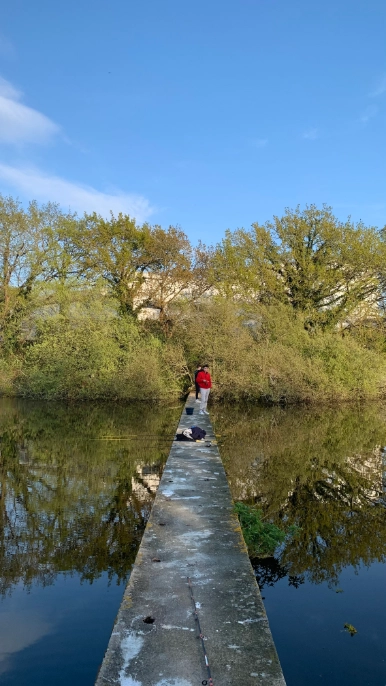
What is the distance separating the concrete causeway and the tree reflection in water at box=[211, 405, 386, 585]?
1001mm

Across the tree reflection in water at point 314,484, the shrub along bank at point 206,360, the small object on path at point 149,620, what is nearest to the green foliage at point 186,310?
the shrub along bank at point 206,360

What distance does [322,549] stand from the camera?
6.60 meters

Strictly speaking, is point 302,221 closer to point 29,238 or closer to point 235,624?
point 29,238

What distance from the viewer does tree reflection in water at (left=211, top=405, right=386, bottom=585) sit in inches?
253

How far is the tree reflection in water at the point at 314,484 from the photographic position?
6430 millimetres

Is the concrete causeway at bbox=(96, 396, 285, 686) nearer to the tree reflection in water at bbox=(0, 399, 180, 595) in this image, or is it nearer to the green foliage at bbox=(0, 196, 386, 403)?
the tree reflection in water at bbox=(0, 399, 180, 595)

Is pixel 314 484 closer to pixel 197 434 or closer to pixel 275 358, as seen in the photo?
pixel 197 434

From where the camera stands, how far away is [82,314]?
25.4 m

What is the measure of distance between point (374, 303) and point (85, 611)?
27.1 m

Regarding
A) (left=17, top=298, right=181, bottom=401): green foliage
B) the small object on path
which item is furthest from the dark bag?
(left=17, top=298, right=181, bottom=401): green foliage

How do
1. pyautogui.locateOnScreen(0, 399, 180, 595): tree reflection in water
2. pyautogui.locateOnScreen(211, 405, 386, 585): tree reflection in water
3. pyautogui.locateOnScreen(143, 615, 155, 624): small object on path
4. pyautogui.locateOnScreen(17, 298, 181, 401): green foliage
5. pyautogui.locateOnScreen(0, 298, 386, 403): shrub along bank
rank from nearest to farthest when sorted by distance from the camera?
pyautogui.locateOnScreen(143, 615, 155, 624): small object on path, pyautogui.locateOnScreen(0, 399, 180, 595): tree reflection in water, pyautogui.locateOnScreen(211, 405, 386, 585): tree reflection in water, pyautogui.locateOnScreen(0, 298, 386, 403): shrub along bank, pyautogui.locateOnScreen(17, 298, 181, 401): green foliage

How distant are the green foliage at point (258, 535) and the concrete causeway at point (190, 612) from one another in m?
0.33

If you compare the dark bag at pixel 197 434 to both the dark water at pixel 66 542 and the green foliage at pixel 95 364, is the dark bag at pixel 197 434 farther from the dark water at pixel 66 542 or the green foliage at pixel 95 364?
the green foliage at pixel 95 364

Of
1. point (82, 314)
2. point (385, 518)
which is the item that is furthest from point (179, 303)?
point (385, 518)
